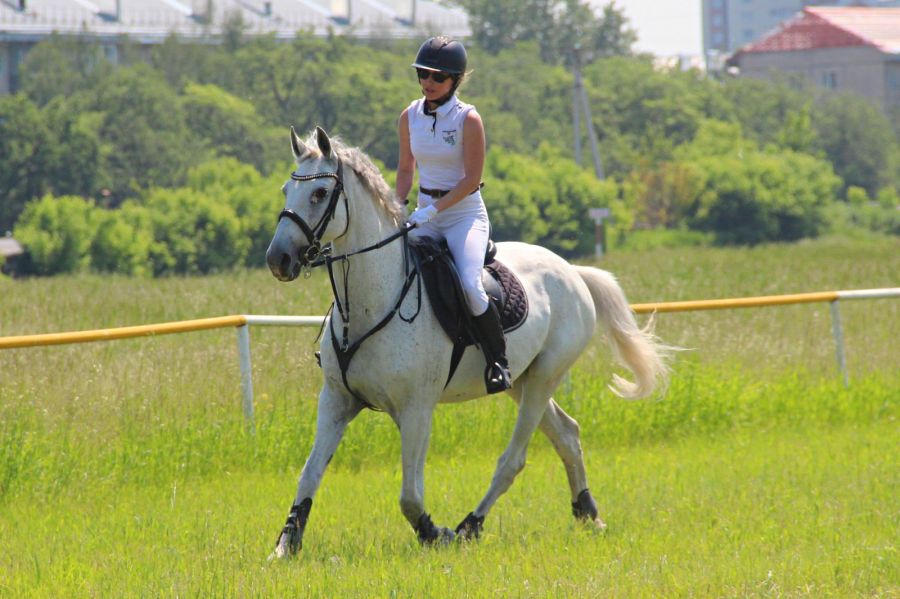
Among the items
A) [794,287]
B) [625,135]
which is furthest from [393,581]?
[625,135]

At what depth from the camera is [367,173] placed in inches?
288

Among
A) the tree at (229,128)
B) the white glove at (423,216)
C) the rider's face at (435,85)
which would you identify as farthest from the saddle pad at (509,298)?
the tree at (229,128)

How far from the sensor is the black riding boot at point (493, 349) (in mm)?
7777

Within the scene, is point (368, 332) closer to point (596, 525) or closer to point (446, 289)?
point (446, 289)

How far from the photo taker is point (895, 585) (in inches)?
269

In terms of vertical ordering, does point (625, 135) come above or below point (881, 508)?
above

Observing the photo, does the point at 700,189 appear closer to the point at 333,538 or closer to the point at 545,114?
the point at 545,114

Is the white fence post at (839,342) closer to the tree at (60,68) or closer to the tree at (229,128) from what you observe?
the tree at (229,128)

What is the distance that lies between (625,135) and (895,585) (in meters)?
97.3

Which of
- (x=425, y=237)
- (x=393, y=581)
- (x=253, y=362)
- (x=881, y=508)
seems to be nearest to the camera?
(x=393, y=581)

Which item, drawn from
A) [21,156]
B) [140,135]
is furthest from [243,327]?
[140,135]

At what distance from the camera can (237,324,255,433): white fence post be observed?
10938 mm

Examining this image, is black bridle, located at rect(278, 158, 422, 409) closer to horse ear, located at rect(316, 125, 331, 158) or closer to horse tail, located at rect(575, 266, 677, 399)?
horse ear, located at rect(316, 125, 331, 158)

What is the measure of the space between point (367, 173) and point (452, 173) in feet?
2.03
